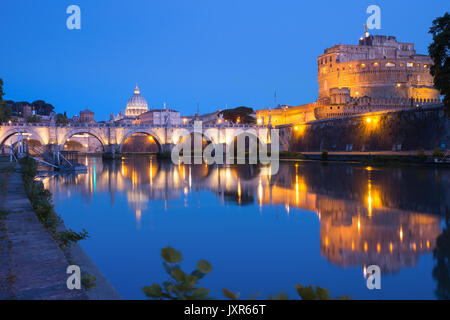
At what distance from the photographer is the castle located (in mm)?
55375

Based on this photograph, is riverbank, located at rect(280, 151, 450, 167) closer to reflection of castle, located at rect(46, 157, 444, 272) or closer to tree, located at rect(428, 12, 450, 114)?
tree, located at rect(428, 12, 450, 114)

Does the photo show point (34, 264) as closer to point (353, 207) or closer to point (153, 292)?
point (153, 292)

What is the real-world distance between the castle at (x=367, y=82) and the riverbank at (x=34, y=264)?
51553mm

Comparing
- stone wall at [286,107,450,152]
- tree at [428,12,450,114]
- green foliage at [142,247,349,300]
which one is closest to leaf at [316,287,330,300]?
green foliage at [142,247,349,300]

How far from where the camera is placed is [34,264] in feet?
13.5

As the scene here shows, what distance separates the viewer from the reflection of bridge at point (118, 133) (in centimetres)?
5388

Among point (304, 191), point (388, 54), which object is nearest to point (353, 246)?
point (304, 191)

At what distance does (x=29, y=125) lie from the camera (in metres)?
53.9

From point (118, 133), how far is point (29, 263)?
55642mm

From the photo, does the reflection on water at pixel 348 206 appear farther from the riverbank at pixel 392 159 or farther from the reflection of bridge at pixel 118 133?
the reflection of bridge at pixel 118 133

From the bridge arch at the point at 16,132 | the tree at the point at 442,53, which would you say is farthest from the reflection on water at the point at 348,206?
the bridge arch at the point at 16,132

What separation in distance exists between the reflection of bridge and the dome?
66.1 m

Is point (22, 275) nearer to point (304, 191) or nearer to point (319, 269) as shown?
point (319, 269)

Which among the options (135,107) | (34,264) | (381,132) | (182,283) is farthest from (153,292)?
(135,107)
